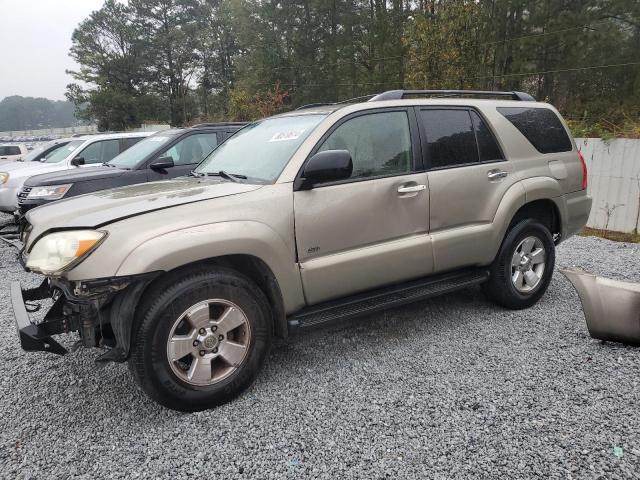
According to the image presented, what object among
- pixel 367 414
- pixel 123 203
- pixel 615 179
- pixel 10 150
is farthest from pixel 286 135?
pixel 10 150

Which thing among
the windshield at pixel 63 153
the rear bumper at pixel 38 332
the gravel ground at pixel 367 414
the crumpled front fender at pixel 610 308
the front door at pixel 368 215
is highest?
the windshield at pixel 63 153

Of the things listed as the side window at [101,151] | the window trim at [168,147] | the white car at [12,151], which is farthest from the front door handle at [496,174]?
the white car at [12,151]

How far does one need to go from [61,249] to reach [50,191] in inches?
178

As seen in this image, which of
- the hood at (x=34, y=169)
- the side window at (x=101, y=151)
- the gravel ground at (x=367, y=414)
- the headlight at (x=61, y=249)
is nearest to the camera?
the gravel ground at (x=367, y=414)

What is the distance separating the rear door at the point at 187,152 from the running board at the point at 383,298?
14.0 ft

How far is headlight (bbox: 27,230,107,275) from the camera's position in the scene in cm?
249

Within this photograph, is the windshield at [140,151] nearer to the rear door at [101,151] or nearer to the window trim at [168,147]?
the window trim at [168,147]

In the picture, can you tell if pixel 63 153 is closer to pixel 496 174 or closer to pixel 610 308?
pixel 496 174

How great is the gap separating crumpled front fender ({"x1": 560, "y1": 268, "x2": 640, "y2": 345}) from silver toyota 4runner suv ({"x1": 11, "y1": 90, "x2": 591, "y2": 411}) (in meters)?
Answer: 0.70

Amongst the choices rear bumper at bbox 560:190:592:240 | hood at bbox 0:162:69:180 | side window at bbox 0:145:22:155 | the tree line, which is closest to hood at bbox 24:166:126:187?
hood at bbox 0:162:69:180

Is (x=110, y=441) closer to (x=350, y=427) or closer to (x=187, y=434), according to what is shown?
(x=187, y=434)

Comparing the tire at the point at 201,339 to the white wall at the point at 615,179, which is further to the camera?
the white wall at the point at 615,179

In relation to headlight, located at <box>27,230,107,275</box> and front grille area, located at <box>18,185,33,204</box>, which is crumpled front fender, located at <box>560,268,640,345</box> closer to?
headlight, located at <box>27,230,107,275</box>

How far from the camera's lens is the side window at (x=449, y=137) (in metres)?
3.70
